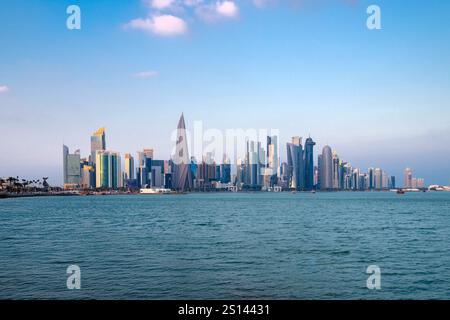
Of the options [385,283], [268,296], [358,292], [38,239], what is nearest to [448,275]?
[385,283]

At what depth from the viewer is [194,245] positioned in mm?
41719

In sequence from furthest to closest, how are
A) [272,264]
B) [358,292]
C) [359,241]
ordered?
1. [359,241]
2. [272,264]
3. [358,292]

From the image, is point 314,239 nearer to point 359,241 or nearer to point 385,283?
point 359,241

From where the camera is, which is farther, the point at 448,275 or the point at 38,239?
the point at 38,239

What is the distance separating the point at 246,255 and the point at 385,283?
39.4 feet

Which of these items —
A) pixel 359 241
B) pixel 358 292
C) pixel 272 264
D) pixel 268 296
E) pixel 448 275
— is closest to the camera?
pixel 268 296

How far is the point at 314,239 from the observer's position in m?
46.3

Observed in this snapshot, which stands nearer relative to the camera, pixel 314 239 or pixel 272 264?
pixel 272 264
